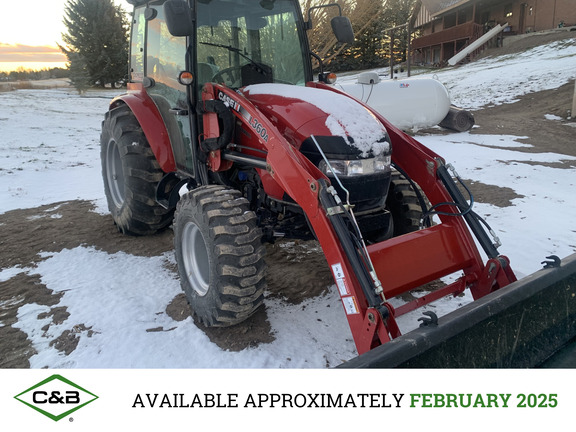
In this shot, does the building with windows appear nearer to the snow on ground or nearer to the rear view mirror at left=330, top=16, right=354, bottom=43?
the snow on ground

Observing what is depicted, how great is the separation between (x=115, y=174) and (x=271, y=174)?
274 cm

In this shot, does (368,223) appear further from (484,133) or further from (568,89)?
(568,89)

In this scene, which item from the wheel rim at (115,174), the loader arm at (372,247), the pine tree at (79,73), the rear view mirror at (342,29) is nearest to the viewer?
the loader arm at (372,247)

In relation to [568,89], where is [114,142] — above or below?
below

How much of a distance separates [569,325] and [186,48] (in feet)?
10.3

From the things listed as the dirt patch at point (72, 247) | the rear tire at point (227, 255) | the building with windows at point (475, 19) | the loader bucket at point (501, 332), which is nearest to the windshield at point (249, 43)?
the rear tire at point (227, 255)

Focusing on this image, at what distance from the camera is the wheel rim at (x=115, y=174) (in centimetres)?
491

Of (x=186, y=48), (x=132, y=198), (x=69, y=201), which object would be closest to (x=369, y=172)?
(x=186, y=48)

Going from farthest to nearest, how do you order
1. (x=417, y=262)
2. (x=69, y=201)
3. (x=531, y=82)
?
1. (x=531, y=82)
2. (x=69, y=201)
3. (x=417, y=262)

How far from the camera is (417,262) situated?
272 cm

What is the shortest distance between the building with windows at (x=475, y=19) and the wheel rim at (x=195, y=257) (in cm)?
2970

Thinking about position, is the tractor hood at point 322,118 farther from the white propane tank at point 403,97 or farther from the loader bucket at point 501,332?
the white propane tank at point 403,97

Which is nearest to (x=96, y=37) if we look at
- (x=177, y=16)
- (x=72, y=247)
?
(x=72, y=247)

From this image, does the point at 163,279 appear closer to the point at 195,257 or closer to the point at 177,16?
the point at 195,257
